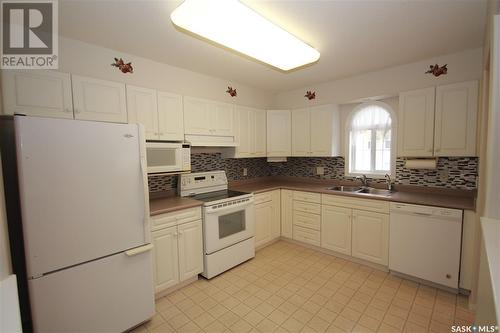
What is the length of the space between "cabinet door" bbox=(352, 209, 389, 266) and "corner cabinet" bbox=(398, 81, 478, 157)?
82 cm

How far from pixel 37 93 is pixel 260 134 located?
2617 millimetres

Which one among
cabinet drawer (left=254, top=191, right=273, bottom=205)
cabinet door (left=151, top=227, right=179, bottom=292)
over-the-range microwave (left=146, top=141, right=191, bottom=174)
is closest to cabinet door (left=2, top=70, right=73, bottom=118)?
over-the-range microwave (left=146, top=141, right=191, bottom=174)

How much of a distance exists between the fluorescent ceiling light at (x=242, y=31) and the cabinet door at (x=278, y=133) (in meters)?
1.70

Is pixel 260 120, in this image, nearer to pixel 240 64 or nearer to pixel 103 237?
pixel 240 64

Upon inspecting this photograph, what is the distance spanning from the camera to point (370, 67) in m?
2.80

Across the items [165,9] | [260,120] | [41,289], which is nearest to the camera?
[41,289]

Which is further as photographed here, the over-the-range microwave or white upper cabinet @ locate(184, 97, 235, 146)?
white upper cabinet @ locate(184, 97, 235, 146)

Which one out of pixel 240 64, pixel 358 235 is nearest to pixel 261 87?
pixel 240 64

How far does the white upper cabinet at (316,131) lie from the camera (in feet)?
10.8

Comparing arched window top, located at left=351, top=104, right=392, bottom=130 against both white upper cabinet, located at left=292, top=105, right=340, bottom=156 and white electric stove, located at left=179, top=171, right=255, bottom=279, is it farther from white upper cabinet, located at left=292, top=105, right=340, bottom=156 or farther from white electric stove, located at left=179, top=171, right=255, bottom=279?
white electric stove, located at left=179, top=171, right=255, bottom=279

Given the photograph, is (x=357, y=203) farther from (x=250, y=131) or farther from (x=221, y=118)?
(x=221, y=118)

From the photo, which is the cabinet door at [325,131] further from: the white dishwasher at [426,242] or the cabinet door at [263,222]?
the white dishwasher at [426,242]

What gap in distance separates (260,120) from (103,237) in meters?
2.65

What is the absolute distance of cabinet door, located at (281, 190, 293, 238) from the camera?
3.39 meters
